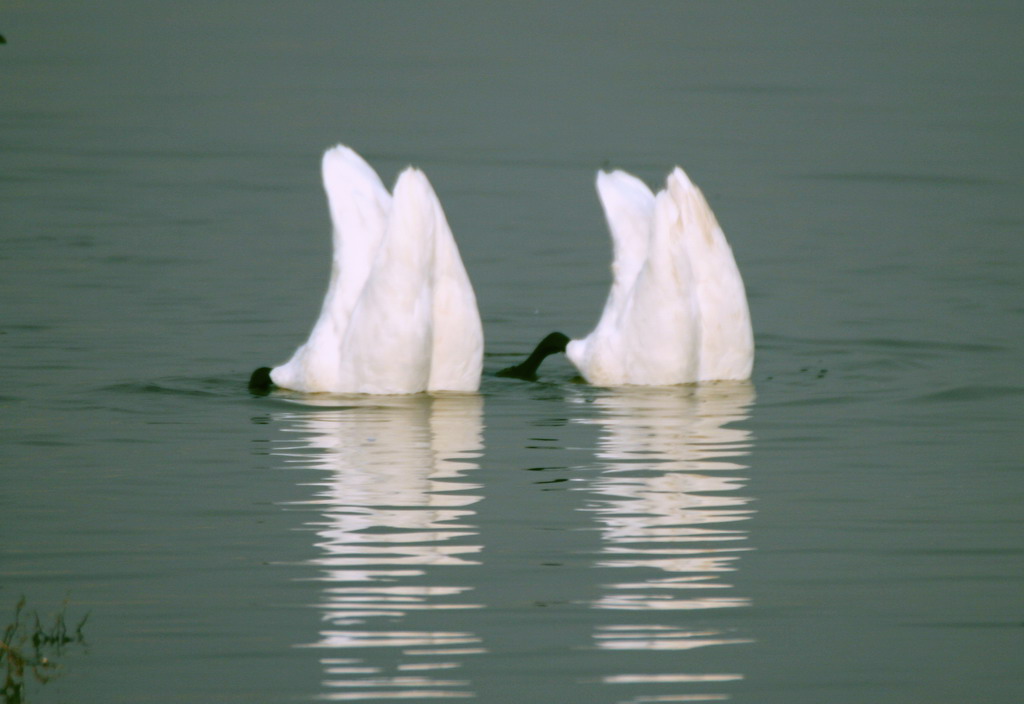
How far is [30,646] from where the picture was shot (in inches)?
283

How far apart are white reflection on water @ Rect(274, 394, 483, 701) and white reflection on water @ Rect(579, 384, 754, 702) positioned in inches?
24.7

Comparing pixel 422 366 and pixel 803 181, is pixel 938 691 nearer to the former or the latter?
pixel 422 366

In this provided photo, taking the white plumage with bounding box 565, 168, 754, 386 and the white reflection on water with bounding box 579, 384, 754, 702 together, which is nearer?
the white reflection on water with bounding box 579, 384, 754, 702

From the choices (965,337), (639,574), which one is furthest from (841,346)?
(639,574)

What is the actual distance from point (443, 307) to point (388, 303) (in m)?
0.49

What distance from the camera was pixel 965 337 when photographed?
13.9 meters

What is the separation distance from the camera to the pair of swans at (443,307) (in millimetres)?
11094

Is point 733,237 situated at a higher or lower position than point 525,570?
higher

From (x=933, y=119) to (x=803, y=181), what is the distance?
4.00m

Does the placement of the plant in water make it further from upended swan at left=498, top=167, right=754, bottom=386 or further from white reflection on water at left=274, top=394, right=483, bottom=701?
upended swan at left=498, top=167, right=754, bottom=386

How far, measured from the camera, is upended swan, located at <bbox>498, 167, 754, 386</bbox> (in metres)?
11.6

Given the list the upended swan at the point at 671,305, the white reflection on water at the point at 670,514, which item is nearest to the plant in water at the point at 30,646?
the white reflection on water at the point at 670,514

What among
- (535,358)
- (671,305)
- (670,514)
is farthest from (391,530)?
(535,358)

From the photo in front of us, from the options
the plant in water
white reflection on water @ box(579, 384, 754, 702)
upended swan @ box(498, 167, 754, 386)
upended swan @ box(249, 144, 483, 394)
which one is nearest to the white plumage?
upended swan @ box(498, 167, 754, 386)
